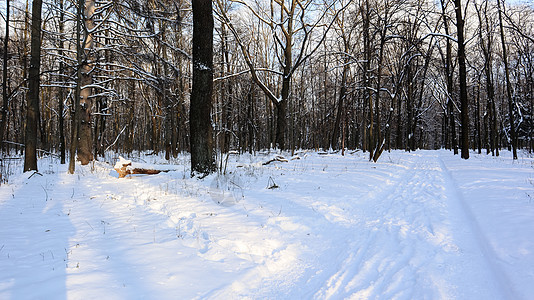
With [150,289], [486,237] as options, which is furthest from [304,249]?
[486,237]

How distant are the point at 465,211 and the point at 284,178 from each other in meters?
4.60

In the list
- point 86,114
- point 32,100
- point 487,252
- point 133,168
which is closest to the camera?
point 487,252

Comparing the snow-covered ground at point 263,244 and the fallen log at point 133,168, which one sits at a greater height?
the fallen log at point 133,168

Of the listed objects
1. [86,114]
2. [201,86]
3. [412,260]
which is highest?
[201,86]

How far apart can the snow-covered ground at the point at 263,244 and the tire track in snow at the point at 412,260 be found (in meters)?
0.01

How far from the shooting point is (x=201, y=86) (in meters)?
7.18

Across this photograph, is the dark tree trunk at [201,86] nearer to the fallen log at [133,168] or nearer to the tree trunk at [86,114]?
the fallen log at [133,168]

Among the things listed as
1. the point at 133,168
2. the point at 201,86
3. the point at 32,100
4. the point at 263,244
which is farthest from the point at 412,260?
the point at 32,100

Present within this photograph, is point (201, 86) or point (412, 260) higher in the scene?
point (201, 86)

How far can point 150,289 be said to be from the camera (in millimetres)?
2258

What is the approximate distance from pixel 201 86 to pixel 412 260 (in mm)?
6380

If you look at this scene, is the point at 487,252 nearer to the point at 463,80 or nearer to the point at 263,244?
the point at 263,244

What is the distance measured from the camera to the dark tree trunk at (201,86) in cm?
715

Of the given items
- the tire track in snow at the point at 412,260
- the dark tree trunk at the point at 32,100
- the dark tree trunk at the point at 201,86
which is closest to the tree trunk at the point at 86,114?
the dark tree trunk at the point at 32,100
